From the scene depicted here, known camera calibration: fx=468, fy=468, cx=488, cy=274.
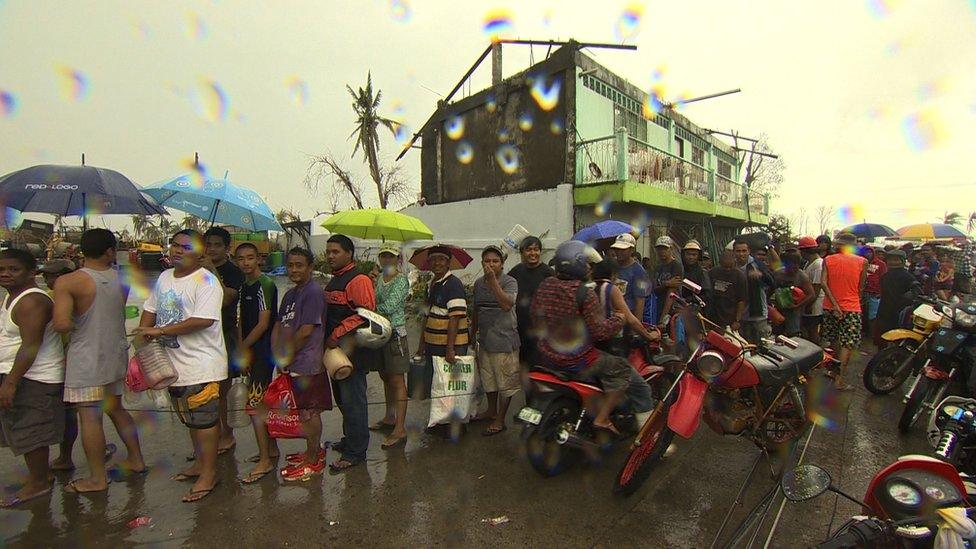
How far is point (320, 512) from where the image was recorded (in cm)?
289

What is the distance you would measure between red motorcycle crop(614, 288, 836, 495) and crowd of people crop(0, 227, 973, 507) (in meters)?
0.33

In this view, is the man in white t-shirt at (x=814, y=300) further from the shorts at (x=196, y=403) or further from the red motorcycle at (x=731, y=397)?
the shorts at (x=196, y=403)

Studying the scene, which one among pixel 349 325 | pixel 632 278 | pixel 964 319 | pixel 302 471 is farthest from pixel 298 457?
pixel 964 319

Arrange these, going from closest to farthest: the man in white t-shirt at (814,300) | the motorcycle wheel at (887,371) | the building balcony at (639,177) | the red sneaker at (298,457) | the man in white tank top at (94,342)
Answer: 1. the man in white tank top at (94,342)
2. the red sneaker at (298,457)
3. the motorcycle wheel at (887,371)
4. the man in white t-shirt at (814,300)
5. the building balcony at (639,177)

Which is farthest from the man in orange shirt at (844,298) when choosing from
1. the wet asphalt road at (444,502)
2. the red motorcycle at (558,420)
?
the red motorcycle at (558,420)

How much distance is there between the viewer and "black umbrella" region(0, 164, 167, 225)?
136 inches

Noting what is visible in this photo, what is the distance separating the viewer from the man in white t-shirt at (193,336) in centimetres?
295

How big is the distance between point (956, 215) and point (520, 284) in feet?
136

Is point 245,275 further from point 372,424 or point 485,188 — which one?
point 485,188

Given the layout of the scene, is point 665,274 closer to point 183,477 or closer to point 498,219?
point 183,477

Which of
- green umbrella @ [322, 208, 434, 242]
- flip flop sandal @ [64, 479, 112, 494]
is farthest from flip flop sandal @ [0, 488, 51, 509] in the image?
green umbrella @ [322, 208, 434, 242]

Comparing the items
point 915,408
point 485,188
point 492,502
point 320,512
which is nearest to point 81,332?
point 320,512

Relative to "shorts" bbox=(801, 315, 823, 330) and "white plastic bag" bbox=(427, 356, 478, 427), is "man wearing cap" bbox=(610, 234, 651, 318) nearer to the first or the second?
"white plastic bag" bbox=(427, 356, 478, 427)

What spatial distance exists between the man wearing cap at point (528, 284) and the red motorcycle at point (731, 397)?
1.34 m
